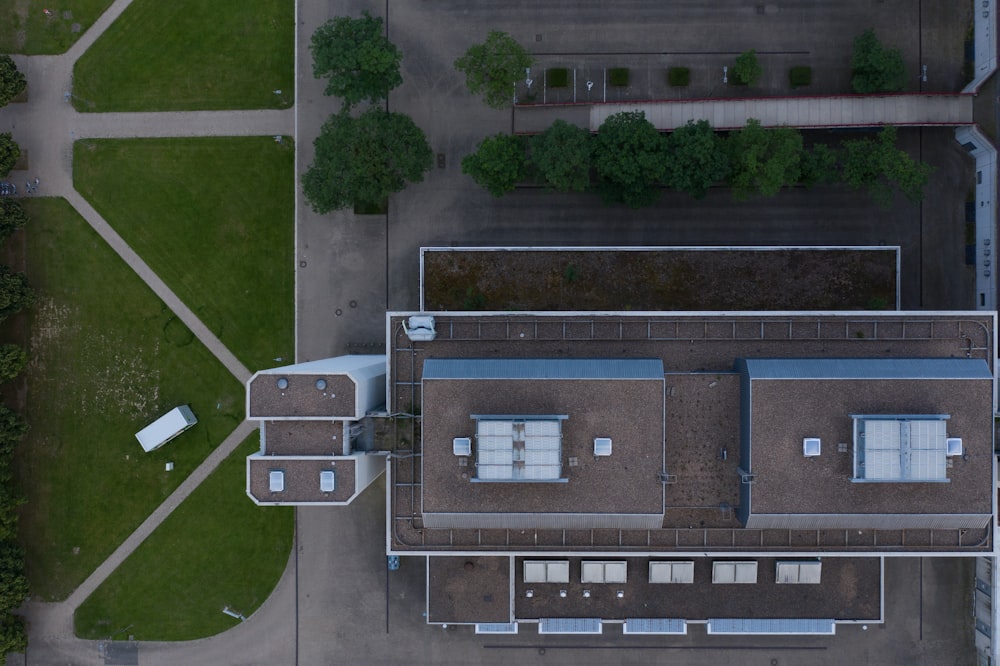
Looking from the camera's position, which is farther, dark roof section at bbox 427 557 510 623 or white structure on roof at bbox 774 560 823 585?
dark roof section at bbox 427 557 510 623

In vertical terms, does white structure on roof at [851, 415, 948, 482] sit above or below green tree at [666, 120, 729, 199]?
below

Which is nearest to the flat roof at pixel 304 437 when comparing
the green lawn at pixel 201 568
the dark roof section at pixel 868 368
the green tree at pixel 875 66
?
the green lawn at pixel 201 568

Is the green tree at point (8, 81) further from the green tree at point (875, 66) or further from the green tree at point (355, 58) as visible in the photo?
the green tree at point (875, 66)

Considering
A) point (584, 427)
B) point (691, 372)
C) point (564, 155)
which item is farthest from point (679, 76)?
point (584, 427)

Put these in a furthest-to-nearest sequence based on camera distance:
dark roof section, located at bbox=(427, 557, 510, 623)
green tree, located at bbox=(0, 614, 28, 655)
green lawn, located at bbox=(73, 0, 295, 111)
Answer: green lawn, located at bbox=(73, 0, 295, 111)
green tree, located at bbox=(0, 614, 28, 655)
dark roof section, located at bbox=(427, 557, 510, 623)

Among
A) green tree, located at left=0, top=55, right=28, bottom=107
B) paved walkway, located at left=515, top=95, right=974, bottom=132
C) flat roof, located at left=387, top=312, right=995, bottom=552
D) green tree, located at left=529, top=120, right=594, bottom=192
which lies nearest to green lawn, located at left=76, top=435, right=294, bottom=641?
flat roof, located at left=387, top=312, right=995, bottom=552

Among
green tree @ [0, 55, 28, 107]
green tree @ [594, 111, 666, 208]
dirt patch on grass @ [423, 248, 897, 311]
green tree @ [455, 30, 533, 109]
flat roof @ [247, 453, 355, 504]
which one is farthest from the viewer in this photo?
green tree @ [0, 55, 28, 107]

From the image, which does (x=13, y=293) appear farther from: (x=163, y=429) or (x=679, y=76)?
(x=679, y=76)

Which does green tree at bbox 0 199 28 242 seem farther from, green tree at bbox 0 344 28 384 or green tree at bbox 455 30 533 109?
green tree at bbox 455 30 533 109
